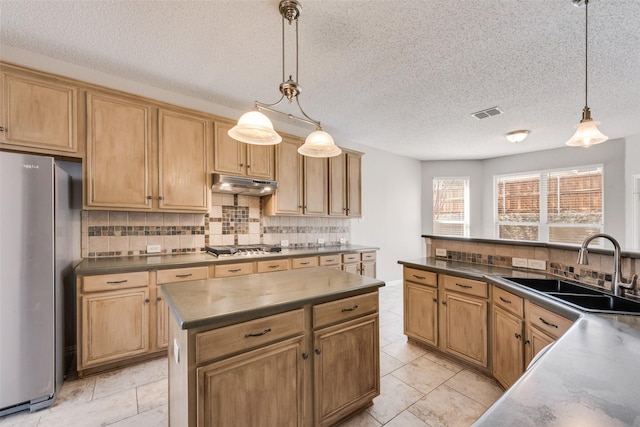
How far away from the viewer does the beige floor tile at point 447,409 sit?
5.90 ft

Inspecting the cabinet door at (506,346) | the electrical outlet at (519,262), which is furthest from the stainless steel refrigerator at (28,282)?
the electrical outlet at (519,262)

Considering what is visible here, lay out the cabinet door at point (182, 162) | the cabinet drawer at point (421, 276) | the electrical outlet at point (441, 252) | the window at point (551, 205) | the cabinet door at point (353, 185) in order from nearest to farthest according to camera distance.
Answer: the cabinet drawer at point (421, 276) → the cabinet door at point (182, 162) → the electrical outlet at point (441, 252) → the cabinet door at point (353, 185) → the window at point (551, 205)

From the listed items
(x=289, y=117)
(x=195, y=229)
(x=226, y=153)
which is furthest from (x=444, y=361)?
(x=226, y=153)

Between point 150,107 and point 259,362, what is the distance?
8.66 ft

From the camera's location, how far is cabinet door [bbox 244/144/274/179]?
11.0 ft

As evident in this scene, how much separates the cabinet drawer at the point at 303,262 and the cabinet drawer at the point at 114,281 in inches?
60.1

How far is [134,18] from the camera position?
6.29 ft

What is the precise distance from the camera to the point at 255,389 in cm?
132

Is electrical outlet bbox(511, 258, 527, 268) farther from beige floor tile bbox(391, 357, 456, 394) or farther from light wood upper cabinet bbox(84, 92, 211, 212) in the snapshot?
light wood upper cabinet bbox(84, 92, 211, 212)

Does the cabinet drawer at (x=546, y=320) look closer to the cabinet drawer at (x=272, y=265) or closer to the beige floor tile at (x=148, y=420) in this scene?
the cabinet drawer at (x=272, y=265)

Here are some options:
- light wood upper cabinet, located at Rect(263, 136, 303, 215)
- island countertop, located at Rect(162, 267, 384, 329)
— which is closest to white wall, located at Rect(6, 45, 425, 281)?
light wood upper cabinet, located at Rect(263, 136, 303, 215)

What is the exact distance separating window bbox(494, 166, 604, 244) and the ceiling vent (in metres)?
2.86

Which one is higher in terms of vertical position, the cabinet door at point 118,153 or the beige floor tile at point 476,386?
the cabinet door at point 118,153

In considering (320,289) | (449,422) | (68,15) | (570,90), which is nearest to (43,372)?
(320,289)
